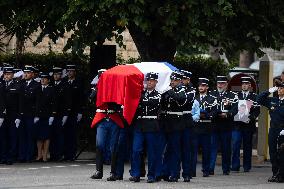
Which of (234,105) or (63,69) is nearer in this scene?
(234,105)

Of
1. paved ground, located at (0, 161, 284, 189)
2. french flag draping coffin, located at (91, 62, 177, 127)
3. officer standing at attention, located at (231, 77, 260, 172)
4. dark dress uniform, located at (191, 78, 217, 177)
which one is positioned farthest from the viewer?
officer standing at attention, located at (231, 77, 260, 172)

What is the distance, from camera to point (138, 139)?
2033 cm

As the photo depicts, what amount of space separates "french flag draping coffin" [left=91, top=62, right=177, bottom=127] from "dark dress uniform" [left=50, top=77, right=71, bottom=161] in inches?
204

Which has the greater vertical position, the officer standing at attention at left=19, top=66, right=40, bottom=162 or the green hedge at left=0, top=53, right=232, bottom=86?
the green hedge at left=0, top=53, right=232, bottom=86

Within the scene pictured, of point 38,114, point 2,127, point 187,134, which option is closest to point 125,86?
point 187,134

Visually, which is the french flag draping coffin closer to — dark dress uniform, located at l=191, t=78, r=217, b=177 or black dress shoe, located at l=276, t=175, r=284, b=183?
dark dress uniform, located at l=191, t=78, r=217, b=177

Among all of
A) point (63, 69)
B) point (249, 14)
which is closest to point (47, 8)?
point (63, 69)

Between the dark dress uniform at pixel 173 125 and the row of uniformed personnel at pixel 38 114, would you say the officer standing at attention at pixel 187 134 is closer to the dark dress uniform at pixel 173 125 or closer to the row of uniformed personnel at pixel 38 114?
the dark dress uniform at pixel 173 125

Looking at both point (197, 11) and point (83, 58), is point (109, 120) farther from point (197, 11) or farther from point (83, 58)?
point (83, 58)

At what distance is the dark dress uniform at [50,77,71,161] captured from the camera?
2589 cm

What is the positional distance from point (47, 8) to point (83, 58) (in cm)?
302

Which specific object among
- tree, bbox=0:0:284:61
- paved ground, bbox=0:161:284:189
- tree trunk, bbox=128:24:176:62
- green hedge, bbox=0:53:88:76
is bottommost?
paved ground, bbox=0:161:284:189

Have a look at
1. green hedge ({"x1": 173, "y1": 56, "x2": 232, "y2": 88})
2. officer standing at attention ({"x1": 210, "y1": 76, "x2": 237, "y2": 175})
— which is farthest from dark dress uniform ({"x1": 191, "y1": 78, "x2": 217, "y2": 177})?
green hedge ({"x1": 173, "y1": 56, "x2": 232, "y2": 88})

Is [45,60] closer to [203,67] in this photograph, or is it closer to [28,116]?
[28,116]
